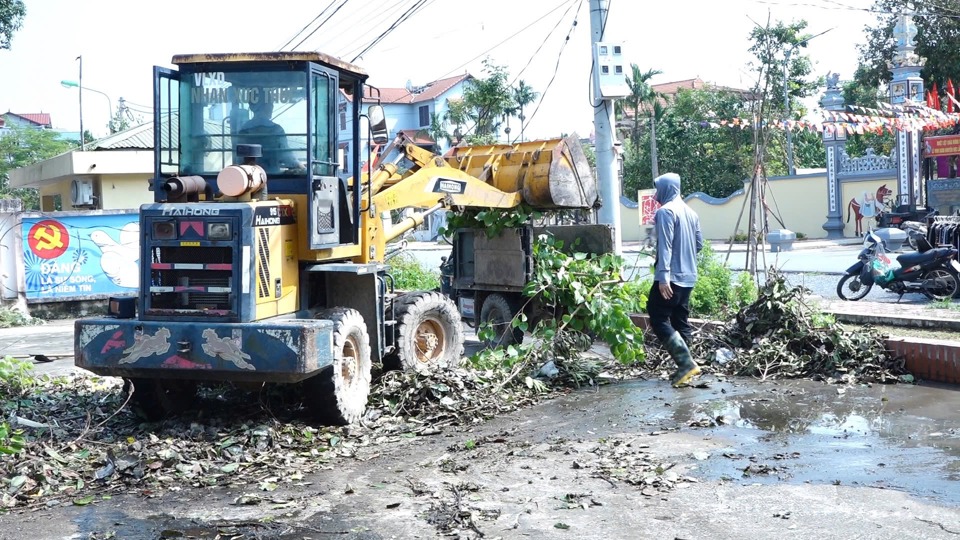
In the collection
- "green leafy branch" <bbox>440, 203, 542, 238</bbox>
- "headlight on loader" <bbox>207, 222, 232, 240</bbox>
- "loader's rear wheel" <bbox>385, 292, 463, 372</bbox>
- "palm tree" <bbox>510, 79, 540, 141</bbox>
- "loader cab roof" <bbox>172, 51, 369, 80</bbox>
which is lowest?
"loader's rear wheel" <bbox>385, 292, 463, 372</bbox>

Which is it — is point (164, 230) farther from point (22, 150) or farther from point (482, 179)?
point (22, 150)

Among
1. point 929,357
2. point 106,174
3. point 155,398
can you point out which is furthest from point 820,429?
point 106,174

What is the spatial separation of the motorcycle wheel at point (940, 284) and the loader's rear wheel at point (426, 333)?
8.59m

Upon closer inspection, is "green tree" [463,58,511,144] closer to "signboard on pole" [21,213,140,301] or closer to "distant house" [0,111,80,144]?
"signboard on pole" [21,213,140,301]

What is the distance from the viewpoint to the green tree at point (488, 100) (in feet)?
146

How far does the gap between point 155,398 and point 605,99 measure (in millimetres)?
7782

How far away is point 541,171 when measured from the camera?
1084cm

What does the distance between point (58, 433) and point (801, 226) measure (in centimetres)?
3728

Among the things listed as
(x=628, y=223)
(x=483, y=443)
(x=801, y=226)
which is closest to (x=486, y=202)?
(x=483, y=443)

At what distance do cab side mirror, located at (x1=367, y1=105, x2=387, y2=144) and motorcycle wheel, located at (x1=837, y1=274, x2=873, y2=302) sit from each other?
10.1 meters

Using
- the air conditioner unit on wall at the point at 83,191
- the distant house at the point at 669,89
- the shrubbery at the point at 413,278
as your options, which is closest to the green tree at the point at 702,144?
the distant house at the point at 669,89

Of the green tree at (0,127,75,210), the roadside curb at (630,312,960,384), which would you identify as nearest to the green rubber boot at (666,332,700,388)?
the roadside curb at (630,312,960,384)

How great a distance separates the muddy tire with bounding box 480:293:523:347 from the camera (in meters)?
10.9

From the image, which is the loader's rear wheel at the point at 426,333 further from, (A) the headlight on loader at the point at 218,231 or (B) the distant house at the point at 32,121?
(B) the distant house at the point at 32,121
